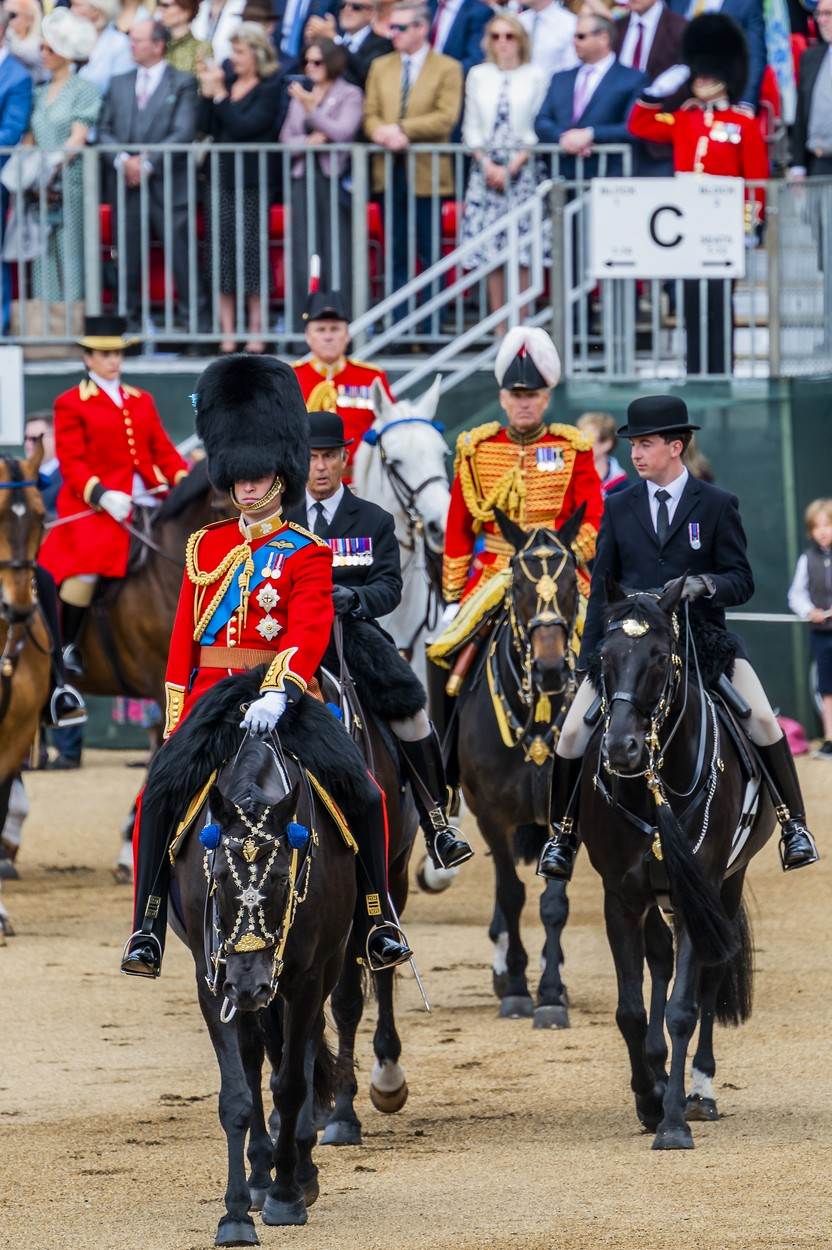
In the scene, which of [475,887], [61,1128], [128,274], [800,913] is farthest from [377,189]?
[61,1128]

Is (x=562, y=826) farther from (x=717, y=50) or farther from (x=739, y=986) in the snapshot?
(x=717, y=50)

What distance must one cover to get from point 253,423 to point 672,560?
1.85m

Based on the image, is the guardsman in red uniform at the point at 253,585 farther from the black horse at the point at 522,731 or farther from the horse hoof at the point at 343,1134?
the black horse at the point at 522,731

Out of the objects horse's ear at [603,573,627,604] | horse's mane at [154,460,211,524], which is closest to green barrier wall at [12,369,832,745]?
horse's mane at [154,460,211,524]

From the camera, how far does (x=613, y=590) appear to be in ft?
26.0

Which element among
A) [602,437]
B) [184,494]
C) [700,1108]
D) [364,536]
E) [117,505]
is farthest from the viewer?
[602,437]

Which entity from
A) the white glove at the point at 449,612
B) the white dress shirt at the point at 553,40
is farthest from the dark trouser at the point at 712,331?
the white glove at the point at 449,612

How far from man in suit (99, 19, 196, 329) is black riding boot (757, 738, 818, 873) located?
30.1 ft

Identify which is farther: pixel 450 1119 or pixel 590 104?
pixel 590 104

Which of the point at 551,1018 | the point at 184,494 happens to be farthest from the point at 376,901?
the point at 184,494

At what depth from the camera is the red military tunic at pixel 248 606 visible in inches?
277

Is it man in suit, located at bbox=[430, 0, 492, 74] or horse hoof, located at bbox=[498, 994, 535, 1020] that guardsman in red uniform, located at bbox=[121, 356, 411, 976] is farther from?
man in suit, located at bbox=[430, 0, 492, 74]

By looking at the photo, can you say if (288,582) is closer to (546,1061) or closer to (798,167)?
(546,1061)

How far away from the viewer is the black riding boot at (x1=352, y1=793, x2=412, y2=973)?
23.4 feet
